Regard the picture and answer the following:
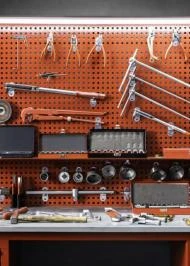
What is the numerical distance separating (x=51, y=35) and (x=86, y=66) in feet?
0.91

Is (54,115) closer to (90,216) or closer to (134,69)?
(134,69)

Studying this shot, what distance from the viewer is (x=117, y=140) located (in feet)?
8.32

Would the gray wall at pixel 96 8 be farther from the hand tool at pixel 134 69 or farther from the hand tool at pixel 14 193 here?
the hand tool at pixel 14 193

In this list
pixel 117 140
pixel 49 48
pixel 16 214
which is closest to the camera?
Result: pixel 16 214

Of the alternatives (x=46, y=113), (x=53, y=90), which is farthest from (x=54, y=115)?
(x=53, y=90)

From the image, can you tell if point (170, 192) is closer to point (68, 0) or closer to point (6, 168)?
point (6, 168)

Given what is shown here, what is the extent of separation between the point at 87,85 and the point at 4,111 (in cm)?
52

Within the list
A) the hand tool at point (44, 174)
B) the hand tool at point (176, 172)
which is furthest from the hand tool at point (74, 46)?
the hand tool at point (176, 172)

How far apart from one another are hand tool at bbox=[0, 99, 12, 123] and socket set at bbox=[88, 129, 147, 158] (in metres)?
0.50

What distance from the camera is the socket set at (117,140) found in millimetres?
2529

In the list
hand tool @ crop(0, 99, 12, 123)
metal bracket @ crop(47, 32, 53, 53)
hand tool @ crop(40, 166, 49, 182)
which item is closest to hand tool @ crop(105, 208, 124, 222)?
hand tool @ crop(40, 166, 49, 182)

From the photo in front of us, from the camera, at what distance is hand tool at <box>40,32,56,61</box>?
8.63 feet
